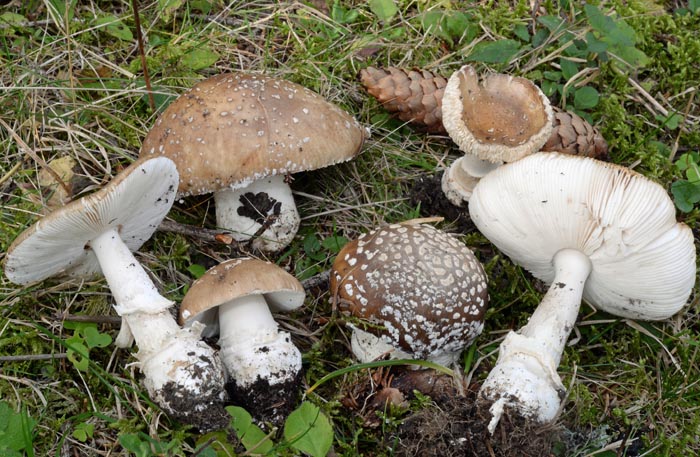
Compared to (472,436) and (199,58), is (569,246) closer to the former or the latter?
(472,436)

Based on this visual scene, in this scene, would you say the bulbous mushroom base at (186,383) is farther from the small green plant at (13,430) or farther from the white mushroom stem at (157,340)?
the small green plant at (13,430)

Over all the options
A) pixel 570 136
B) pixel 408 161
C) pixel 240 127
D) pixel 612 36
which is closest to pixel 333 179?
pixel 408 161

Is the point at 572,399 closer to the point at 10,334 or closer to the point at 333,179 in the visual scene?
the point at 333,179

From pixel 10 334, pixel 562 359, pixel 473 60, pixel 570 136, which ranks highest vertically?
pixel 473 60

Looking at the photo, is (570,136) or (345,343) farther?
(570,136)

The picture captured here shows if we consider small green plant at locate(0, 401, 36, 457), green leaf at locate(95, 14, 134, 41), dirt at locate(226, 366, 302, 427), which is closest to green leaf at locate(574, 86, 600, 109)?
dirt at locate(226, 366, 302, 427)

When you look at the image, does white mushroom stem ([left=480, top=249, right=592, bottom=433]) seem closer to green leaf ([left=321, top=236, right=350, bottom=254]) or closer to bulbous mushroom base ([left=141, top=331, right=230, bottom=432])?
green leaf ([left=321, top=236, right=350, bottom=254])

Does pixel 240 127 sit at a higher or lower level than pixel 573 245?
higher

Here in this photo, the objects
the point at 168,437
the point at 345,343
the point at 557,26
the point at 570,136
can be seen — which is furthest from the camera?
the point at 557,26
